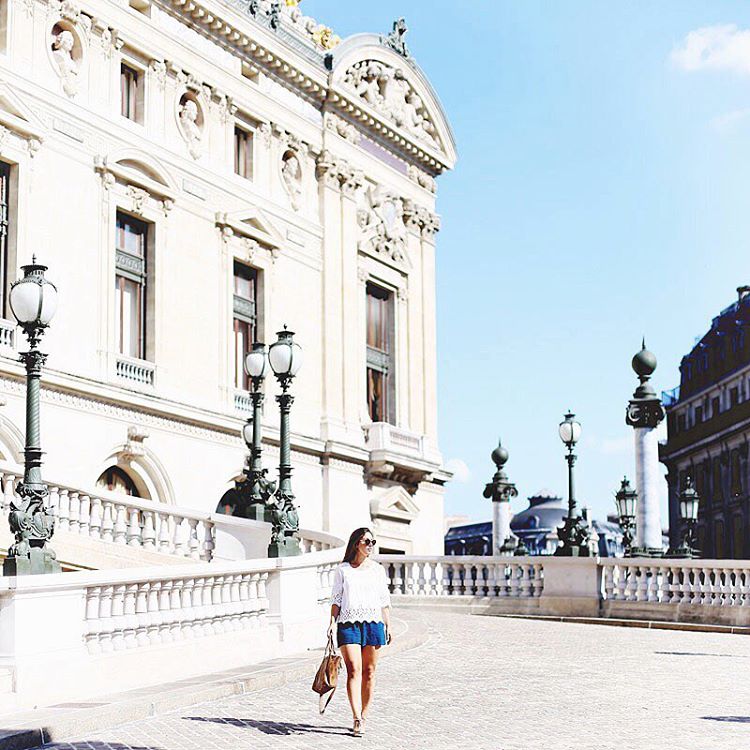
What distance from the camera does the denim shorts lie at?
11.9 meters

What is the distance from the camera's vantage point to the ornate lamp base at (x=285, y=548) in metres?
19.0

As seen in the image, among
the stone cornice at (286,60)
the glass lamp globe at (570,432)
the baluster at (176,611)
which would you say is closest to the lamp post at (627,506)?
the glass lamp globe at (570,432)

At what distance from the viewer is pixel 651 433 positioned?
29109mm

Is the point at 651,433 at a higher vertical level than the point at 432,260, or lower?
lower

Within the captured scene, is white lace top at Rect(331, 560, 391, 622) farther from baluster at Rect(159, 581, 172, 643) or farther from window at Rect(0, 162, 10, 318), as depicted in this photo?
window at Rect(0, 162, 10, 318)

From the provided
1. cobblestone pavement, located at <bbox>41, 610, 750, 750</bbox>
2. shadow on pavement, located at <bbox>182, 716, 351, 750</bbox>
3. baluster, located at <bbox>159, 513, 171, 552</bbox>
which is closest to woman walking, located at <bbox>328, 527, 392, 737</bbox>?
shadow on pavement, located at <bbox>182, 716, 351, 750</bbox>

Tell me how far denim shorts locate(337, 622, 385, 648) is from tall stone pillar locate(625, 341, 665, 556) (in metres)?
17.7

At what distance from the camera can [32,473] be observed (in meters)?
14.3

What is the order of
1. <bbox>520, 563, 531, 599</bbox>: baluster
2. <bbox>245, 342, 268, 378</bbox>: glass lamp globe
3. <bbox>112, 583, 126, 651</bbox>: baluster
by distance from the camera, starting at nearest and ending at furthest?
<bbox>112, 583, 126, 651</bbox>: baluster → <bbox>245, 342, 268, 378</bbox>: glass lamp globe → <bbox>520, 563, 531, 599</bbox>: baluster

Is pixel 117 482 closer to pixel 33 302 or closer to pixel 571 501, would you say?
pixel 571 501

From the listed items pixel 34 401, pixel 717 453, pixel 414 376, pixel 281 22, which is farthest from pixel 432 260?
pixel 717 453

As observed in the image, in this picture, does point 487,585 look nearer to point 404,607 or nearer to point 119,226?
point 404,607

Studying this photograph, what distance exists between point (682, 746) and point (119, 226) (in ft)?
75.7

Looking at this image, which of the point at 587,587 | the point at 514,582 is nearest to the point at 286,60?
the point at 514,582
